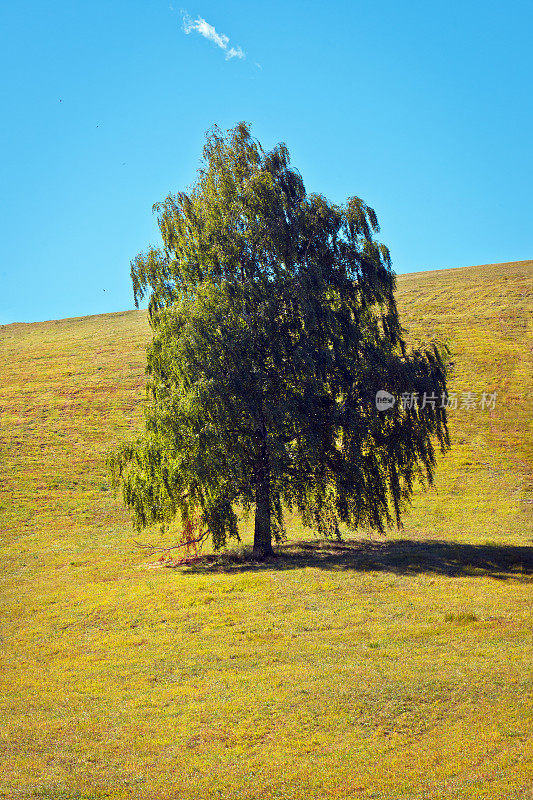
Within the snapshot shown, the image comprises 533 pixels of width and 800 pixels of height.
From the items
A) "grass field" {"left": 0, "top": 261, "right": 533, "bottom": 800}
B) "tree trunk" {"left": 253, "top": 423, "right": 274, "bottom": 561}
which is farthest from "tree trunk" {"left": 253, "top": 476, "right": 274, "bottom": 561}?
"grass field" {"left": 0, "top": 261, "right": 533, "bottom": 800}

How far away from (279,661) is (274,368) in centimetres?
1350

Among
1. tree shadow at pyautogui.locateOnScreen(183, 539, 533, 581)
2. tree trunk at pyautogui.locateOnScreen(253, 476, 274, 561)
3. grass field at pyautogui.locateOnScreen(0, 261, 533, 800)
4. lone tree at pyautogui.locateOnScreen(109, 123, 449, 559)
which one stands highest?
lone tree at pyautogui.locateOnScreen(109, 123, 449, 559)

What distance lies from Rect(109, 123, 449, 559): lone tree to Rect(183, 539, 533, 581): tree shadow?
150 centimetres

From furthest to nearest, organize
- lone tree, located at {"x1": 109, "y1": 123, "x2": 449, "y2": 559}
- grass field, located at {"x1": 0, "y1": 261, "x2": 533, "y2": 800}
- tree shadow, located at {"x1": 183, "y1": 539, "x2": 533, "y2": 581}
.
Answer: lone tree, located at {"x1": 109, "y1": 123, "x2": 449, "y2": 559}, tree shadow, located at {"x1": 183, "y1": 539, "x2": 533, "y2": 581}, grass field, located at {"x1": 0, "y1": 261, "x2": 533, "y2": 800}

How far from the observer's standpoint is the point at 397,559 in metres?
25.9

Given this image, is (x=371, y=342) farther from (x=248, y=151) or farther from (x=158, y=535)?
(x=158, y=535)

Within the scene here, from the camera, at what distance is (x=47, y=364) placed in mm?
84562

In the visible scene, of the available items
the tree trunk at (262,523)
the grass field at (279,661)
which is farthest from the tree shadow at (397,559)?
the tree trunk at (262,523)

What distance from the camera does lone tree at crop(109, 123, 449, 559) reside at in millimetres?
25906

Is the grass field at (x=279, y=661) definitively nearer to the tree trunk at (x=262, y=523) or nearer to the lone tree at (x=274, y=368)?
the tree trunk at (x=262, y=523)

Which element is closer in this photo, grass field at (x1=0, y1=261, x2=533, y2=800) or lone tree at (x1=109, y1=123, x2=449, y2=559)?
grass field at (x1=0, y1=261, x2=533, y2=800)

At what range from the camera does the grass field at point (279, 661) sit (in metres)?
10.9

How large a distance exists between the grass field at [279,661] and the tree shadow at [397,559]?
0.15 metres

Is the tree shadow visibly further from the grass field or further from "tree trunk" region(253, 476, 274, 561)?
"tree trunk" region(253, 476, 274, 561)
